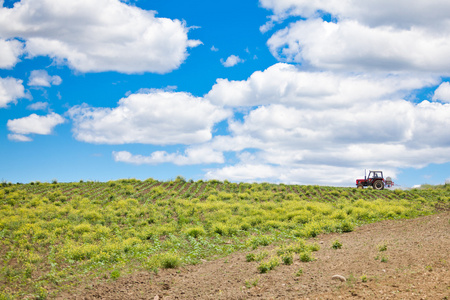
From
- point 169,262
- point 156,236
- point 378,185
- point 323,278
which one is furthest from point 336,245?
point 378,185

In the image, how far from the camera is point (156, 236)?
1895 centimetres

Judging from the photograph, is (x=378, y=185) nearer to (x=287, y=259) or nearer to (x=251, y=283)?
(x=287, y=259)

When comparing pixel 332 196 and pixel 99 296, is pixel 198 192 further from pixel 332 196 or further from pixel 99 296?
pixel 99 296

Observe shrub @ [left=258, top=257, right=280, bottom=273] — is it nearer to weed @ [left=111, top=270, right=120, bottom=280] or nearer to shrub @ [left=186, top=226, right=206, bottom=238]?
weed @ [left=111, top=270, right=120, bottom=280]

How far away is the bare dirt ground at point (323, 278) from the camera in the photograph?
8.41 metres

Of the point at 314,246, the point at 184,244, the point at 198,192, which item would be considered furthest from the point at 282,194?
the point at 314,246

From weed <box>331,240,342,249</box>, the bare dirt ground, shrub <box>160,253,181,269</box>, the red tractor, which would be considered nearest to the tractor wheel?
A: the red tractor

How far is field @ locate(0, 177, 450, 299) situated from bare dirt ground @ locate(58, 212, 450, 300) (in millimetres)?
128

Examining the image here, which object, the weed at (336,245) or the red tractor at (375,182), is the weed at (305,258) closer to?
the weed at (336,245)

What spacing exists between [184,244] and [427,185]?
4745 centimetres

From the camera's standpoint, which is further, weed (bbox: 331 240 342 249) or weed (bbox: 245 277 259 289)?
weed (bbox: 331 240 342 249)

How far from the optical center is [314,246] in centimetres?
1347

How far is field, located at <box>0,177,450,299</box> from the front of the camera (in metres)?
12.2

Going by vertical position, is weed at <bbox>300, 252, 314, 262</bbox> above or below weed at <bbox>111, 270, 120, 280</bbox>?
above
